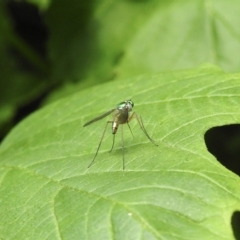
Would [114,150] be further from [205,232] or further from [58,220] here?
[205,232]

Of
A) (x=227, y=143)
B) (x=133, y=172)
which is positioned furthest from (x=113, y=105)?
(x=227, y=143)

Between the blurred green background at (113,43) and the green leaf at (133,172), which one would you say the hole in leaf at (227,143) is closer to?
the blurred green background at (113,43)

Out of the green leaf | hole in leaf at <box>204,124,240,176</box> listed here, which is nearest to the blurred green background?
hole in leaf at <box>204,124,240,176</box>

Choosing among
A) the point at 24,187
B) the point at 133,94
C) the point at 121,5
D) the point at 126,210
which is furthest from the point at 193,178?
the point at 121,5

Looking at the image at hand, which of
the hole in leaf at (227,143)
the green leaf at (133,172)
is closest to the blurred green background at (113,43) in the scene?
the hole in leaf at (227,143)

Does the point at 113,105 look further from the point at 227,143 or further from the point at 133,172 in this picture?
the point at 227,143

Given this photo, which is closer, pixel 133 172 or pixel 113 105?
pixel 133 172

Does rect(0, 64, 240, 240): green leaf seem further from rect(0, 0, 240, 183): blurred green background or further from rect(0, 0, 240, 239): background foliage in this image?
rect(0, 0, 240, 183): blurred green background

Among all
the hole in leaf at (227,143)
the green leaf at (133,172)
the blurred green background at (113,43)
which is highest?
the blurred green background at (113,43)
